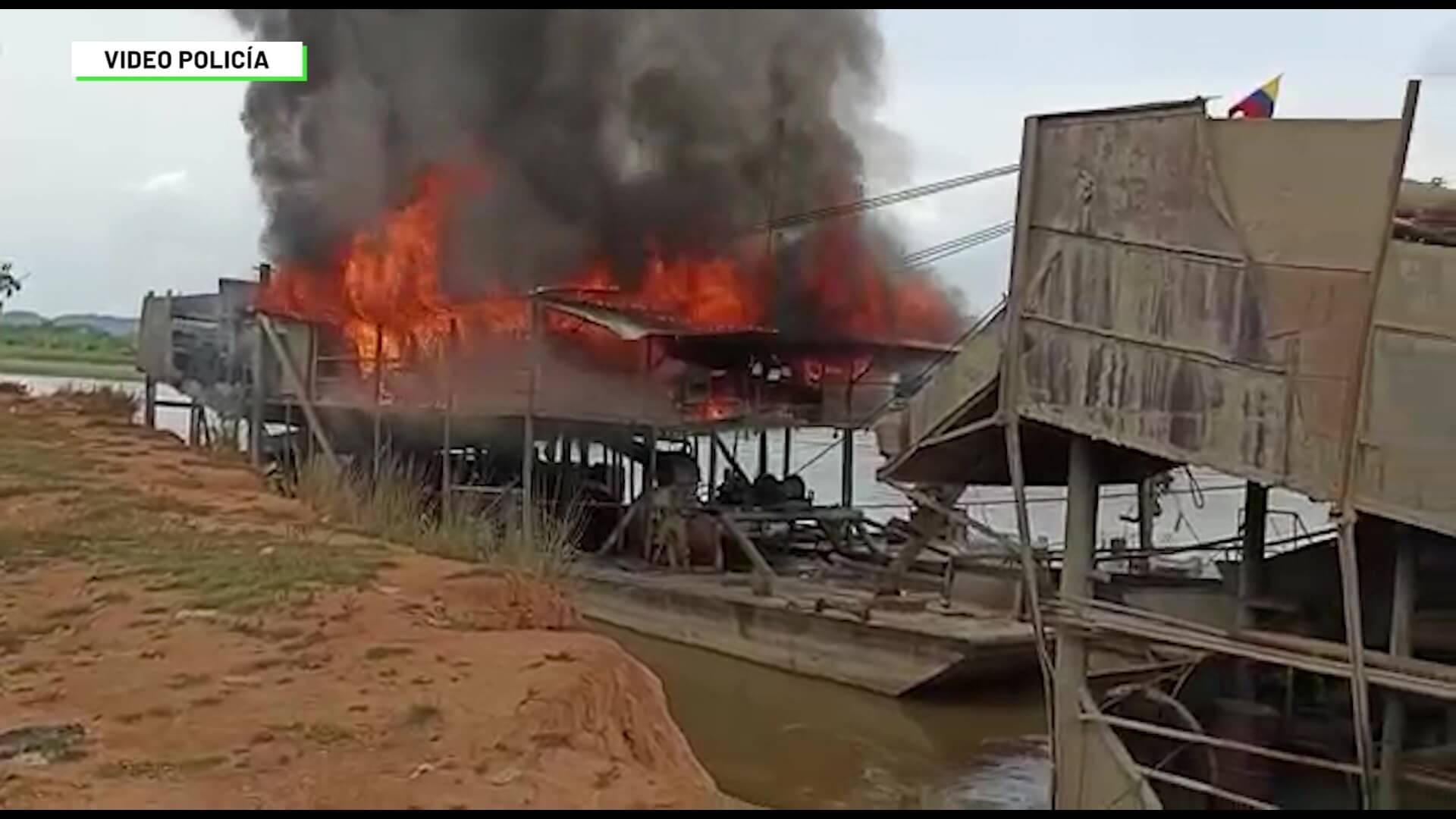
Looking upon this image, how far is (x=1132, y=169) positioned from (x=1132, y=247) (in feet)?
1.85

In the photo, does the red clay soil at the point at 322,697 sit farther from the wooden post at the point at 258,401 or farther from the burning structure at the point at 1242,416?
the wooden post at the point at 258,401

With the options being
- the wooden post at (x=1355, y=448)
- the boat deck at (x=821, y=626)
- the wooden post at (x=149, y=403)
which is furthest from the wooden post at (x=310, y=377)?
the wooden post at (x=1355, y=448)

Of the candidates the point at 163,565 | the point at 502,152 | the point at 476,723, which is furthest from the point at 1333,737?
the point at 502,152

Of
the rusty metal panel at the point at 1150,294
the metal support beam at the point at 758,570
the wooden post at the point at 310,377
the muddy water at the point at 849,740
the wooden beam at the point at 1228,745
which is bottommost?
the muddy water at the point at 849,740

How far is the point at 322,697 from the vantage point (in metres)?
8.12

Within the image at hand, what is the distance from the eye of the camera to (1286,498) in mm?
43375

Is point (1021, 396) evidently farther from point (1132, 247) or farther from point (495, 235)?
point (495, 235)

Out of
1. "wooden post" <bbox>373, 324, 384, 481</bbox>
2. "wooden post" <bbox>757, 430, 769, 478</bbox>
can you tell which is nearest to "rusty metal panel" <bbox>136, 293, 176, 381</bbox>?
"wooden post" <bbox>373, 324, 384, 481</bbox>

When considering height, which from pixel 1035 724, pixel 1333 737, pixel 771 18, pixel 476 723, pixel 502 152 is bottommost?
pixel 1035 724

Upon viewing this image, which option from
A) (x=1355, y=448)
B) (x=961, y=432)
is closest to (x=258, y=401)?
(x=961, y=432)

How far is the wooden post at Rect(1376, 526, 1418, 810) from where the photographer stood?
10258 millimetres

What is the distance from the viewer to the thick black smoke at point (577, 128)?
1235 inches

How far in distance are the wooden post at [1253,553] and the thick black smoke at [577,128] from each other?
19209mm

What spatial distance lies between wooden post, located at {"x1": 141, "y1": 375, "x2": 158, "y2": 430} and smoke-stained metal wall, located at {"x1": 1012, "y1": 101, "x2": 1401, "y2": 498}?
2174cm
